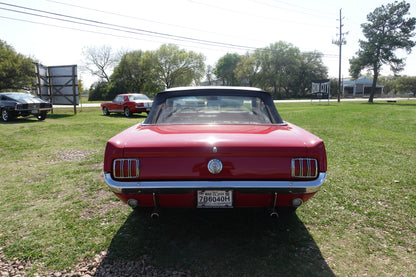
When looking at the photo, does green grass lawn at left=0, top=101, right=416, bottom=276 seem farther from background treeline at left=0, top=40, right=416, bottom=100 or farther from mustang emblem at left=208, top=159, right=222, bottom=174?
background treeline at left=0, top=40, right=416, bottom=100

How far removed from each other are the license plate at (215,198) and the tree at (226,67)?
81.8 meters

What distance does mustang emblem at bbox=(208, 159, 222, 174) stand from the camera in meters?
2.20

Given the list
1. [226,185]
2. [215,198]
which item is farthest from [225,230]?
[226,185]

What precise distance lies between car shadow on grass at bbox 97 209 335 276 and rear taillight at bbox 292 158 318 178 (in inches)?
23.0

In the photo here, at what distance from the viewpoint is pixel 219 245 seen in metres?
2.62

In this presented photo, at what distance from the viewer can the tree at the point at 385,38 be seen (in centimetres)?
3309

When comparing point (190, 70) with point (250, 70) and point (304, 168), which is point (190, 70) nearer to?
point (250, 70)

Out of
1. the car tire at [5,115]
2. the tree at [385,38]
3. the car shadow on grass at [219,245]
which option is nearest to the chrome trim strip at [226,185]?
the car shadow on grass at [219,245]

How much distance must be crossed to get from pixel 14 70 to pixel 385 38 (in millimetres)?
49363

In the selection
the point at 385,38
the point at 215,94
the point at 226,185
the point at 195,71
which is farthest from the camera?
the point at 195,71

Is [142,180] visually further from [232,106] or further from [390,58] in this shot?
[390,58]

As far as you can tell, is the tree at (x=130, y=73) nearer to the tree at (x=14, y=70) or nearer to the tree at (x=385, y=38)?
the tree at (x=14, y=70)

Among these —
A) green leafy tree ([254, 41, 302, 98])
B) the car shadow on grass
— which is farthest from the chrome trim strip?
green leafy tree ([254, 41, 302, 98])

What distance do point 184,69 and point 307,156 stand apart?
5152 centimetres
